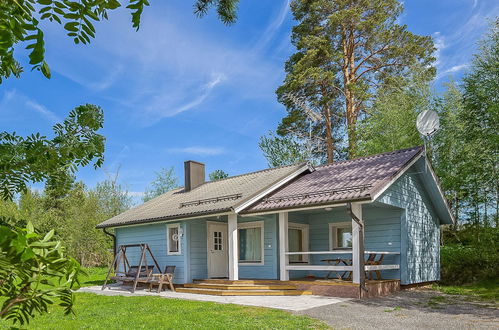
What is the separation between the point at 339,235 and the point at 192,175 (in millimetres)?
7423

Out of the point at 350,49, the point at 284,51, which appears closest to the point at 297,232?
the point at 350,49

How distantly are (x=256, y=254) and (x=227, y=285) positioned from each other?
6.37 ft

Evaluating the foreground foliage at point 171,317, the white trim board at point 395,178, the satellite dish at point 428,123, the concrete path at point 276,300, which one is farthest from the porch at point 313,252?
the foreground foliage at point 171,317

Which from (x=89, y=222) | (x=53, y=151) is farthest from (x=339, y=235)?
(x=89, y=222)

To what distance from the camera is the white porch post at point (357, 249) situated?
11.0 metres

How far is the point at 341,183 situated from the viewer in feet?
41.4

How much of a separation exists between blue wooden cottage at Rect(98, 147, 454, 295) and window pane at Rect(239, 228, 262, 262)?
0.11 feet

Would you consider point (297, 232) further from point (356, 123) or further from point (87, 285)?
point (356, 123)

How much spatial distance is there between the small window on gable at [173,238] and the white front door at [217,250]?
1100mm

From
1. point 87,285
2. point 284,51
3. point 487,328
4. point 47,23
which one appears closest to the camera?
point 47,23

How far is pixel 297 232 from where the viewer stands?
48.5 ft

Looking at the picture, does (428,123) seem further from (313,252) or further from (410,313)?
(410,313)

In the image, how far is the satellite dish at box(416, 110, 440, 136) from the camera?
11539 millimetres

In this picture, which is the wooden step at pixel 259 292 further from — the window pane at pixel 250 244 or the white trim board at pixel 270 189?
the white trim board at pixel 270 189
